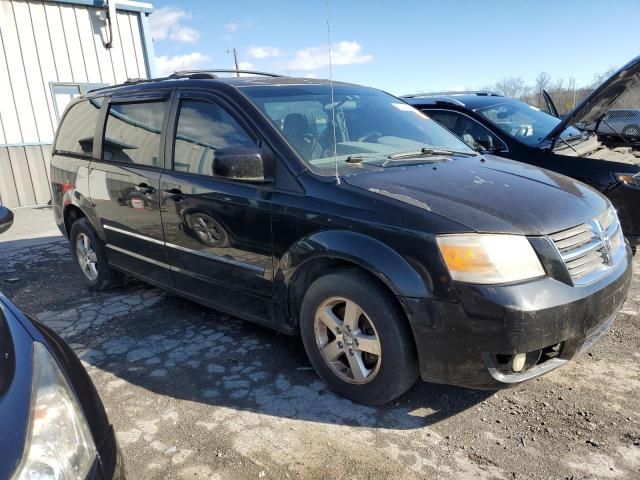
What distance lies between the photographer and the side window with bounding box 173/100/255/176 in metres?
3.26

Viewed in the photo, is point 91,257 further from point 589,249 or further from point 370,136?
point 589,249

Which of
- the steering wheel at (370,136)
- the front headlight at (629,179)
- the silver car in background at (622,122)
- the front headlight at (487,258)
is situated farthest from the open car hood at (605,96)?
the front headlight at (487,258)

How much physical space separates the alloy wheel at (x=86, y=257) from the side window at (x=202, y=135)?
1.85 m

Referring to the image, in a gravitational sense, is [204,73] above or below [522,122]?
above

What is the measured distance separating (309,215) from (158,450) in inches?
56.6

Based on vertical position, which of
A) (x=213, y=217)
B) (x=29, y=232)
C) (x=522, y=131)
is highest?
(x=522, y=131)

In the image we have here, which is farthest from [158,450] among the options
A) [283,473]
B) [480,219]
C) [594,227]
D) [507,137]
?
[507,137]

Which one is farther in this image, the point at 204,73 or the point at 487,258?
the point at 204,73

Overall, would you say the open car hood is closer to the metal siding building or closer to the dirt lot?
the dirt lot

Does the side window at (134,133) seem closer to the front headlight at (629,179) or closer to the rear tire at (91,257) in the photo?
the rear tire at (91,257)

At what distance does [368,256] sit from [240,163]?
3.09 feet

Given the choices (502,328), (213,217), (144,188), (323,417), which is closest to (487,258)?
(502,328)

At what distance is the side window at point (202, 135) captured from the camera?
3.26 meters

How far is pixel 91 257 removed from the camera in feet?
16.1
